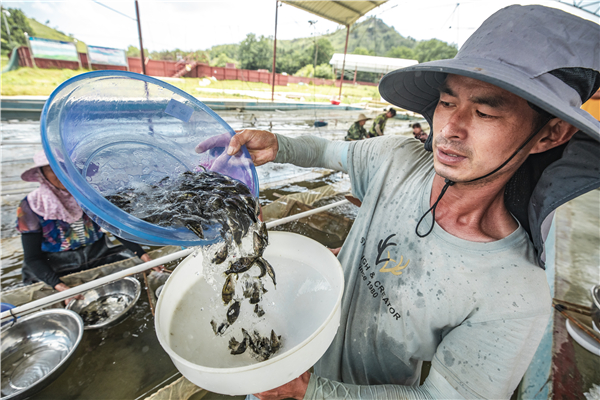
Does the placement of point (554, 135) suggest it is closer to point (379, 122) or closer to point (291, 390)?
Result: point (291, 390)

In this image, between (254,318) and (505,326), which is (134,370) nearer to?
(254,318)

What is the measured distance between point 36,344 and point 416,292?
305 cm

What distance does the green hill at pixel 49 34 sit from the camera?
52.3 ft

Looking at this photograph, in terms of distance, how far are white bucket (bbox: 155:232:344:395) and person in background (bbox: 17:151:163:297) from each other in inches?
87.1

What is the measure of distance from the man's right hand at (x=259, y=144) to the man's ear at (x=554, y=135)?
1.13m

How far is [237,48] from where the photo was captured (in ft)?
128

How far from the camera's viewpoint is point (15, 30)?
755 inches

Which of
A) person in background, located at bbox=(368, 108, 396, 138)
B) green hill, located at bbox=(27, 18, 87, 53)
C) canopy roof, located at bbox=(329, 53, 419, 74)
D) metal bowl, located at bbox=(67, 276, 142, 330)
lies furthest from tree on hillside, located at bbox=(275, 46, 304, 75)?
metal bowl, located at bbox=(67, 276, 142, 330)

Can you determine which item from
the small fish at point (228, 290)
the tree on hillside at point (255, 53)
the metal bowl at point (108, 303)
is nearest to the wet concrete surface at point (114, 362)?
the metal bowl at point (108, 303)

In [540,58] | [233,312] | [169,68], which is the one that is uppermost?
[169,68]

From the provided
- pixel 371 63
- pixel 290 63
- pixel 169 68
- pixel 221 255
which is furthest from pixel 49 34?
pixel 290 63

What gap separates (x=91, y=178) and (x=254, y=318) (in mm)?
873

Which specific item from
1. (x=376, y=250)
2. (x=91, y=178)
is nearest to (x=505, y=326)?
(x=376, y=250)

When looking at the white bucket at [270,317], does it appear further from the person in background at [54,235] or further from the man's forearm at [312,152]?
the person in background at [54,235]
